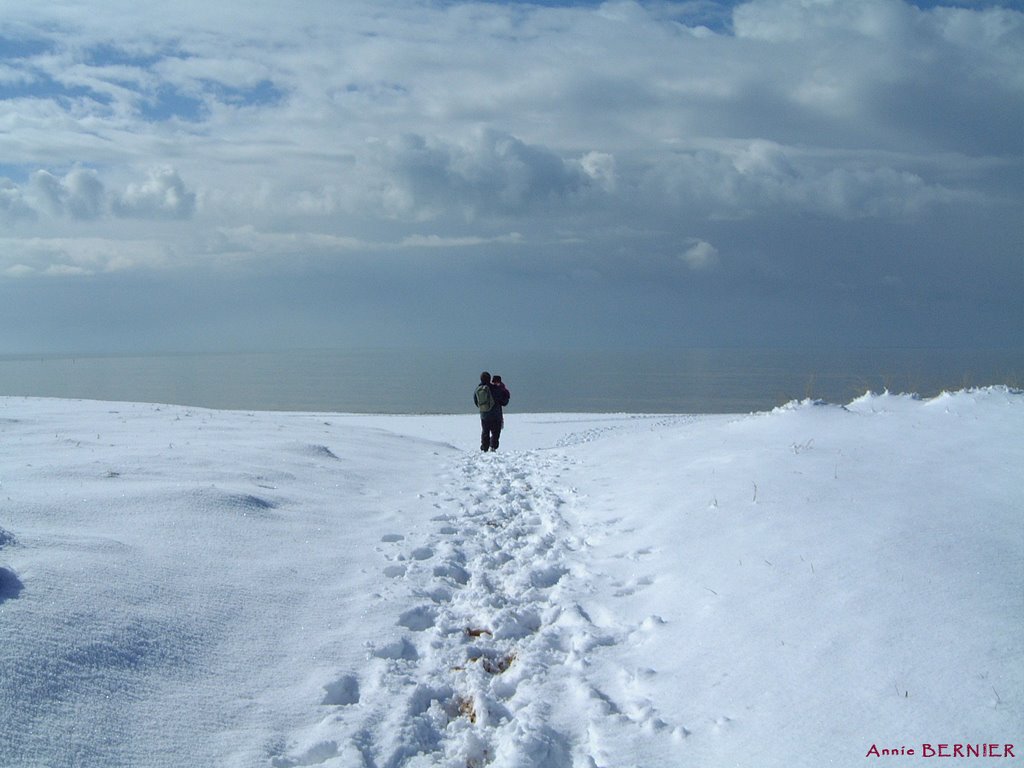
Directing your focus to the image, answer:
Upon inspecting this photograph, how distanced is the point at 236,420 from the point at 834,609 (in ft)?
55.4

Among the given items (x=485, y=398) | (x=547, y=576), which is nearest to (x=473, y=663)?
(x=547, y=576)

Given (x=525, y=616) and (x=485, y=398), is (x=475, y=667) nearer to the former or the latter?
(x=525, y=616)

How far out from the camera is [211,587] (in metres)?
6.14

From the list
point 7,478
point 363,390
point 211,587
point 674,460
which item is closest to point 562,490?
point 674,460

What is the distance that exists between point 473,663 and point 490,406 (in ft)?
42.2

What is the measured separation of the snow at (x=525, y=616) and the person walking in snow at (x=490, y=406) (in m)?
7.66

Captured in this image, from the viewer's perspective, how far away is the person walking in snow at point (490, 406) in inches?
716

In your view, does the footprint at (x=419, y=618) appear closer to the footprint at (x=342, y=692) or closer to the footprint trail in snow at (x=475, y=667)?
the footprint trail in snow at (x=475, y=667)

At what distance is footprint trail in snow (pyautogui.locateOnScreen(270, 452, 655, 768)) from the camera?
4336mm

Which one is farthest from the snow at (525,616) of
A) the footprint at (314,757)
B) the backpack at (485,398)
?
the backpack at (485,398)

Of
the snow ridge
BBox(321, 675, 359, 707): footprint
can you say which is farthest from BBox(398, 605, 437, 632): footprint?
BBox(321, 675, 359, 707): footprint

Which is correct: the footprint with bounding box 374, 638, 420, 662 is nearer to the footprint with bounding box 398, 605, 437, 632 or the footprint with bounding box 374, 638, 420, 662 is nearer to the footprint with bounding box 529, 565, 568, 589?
the footprint with bounding box 398, 605, 437, 632

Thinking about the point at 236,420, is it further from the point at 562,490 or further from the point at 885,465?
the point at 885,465

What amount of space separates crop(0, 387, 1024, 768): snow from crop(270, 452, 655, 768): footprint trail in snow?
25 mm
